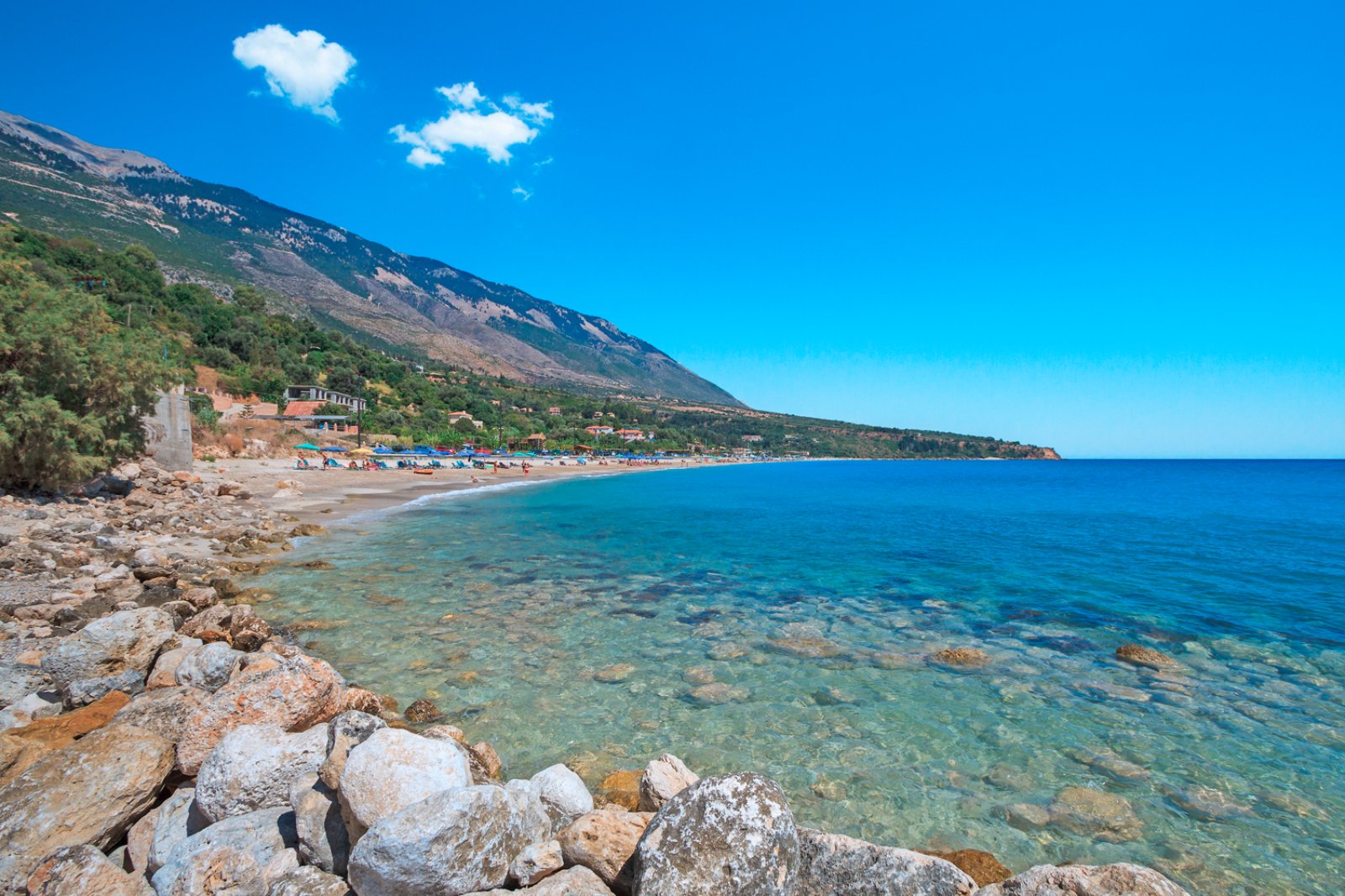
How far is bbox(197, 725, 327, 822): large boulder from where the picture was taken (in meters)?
4.02

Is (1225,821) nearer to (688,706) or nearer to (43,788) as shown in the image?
(688,706)

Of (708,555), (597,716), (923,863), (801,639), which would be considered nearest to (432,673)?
(597,716)

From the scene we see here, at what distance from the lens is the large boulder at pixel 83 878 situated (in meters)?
3.32

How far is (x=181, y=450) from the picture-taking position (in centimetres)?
2788

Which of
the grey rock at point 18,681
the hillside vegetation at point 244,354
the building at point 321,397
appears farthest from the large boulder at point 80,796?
the building at point 321,397

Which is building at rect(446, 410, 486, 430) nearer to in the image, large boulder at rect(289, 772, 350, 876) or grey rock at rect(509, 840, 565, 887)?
large boulder at rect(289, 772, 350, 876)

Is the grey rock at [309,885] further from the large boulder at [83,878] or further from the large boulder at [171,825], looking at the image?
the large boulder at [171,825]

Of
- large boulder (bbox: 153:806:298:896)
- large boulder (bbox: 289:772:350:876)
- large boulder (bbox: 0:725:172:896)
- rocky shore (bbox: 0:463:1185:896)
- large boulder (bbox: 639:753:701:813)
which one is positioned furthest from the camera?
large boulder (bbox: 639:753:701:813)

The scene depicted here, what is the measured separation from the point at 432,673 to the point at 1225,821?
873 cm

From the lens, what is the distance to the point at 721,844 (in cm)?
328

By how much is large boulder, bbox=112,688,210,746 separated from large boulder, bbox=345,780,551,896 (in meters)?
2.57

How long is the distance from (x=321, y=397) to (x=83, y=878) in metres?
81.1

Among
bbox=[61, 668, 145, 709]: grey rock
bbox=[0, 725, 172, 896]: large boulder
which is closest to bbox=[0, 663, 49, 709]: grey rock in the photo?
bbox=[61, 668, 145, 709]: grey rock

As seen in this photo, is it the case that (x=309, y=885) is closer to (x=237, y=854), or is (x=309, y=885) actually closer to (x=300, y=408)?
(x=237, y=854)
